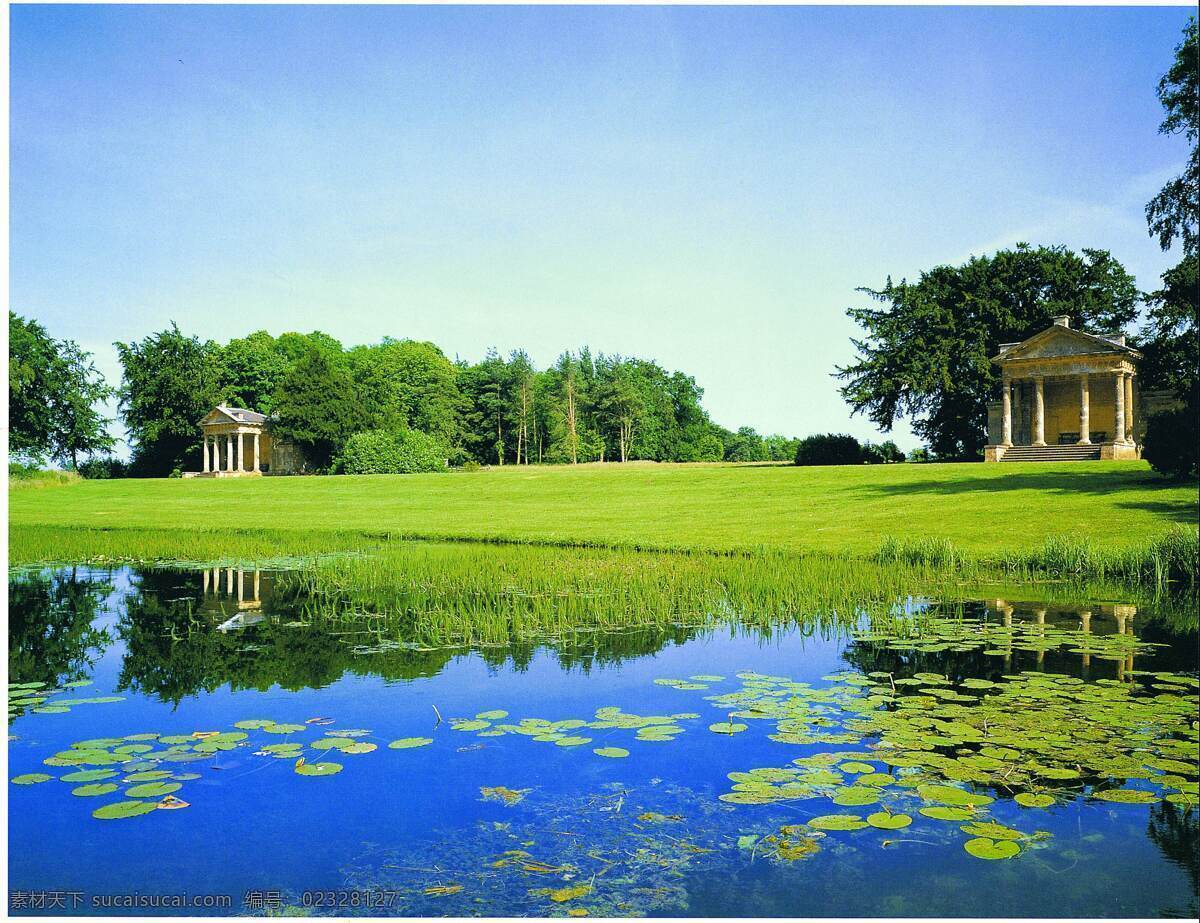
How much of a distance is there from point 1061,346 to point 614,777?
38.2 metres

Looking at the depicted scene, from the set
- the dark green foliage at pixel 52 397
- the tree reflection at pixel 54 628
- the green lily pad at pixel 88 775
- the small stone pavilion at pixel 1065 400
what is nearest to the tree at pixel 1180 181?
A: the small stone pavilion at pixel 1065 400

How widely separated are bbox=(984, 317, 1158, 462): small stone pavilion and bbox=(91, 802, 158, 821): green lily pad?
117 ft

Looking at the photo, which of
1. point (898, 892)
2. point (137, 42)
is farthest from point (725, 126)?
point (898, 892)

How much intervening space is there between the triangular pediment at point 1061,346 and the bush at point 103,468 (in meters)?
42.0

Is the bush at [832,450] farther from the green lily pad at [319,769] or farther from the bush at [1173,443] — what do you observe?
the green lily pad at [319,769]

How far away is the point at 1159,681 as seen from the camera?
7000 millimetres

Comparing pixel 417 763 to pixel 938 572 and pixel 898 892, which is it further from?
pixel 938 572

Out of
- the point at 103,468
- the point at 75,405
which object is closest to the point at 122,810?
the point at 75,405

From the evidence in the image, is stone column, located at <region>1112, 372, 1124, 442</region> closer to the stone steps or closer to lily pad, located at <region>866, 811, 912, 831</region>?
the stone steps

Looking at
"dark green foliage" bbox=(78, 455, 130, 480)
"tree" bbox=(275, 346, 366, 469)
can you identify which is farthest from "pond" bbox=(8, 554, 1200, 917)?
"tree" bbox=(275, 346, 366, 469)

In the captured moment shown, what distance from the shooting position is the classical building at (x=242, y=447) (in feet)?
178

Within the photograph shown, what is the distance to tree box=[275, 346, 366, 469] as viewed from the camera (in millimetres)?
53281

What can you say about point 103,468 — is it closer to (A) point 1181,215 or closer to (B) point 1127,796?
(A) point 1181,215

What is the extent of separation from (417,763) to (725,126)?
23.9ft
